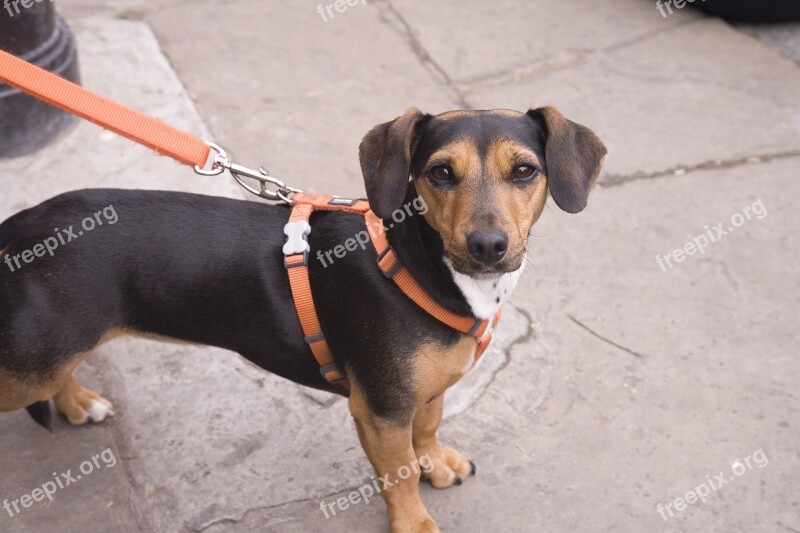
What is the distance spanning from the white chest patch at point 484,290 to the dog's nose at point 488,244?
0.24m

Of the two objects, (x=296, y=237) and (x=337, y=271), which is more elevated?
(x=296, y=237)

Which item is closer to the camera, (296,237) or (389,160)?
(389,160)

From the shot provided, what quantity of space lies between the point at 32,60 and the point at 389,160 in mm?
3009

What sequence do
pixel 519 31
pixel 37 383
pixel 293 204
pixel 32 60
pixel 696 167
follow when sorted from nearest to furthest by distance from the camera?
pixel 37 383 < pixel 293 204 < pixel 32 60 < pixel 696 167 < pixel 519 31

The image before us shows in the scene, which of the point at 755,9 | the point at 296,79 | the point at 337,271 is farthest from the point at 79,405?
the point at 755,9

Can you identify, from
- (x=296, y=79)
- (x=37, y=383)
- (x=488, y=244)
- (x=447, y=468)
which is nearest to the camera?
(x=488, y=244)

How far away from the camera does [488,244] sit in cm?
282

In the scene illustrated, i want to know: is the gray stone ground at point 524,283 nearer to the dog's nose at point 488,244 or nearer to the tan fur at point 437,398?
the tan fur at point 437,398

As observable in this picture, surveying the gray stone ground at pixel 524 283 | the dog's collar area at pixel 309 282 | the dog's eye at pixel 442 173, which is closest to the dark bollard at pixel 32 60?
the gray stone ground at pixel 524 283

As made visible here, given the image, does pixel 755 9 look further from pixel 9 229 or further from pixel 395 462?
pixel 9 229

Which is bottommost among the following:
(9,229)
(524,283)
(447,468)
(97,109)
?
(524,283)

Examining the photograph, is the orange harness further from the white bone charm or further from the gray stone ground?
the gray stone ground

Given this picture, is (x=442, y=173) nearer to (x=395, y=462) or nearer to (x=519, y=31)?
(x=395, y=462)

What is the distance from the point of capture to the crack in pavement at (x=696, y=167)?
18.0 ft
